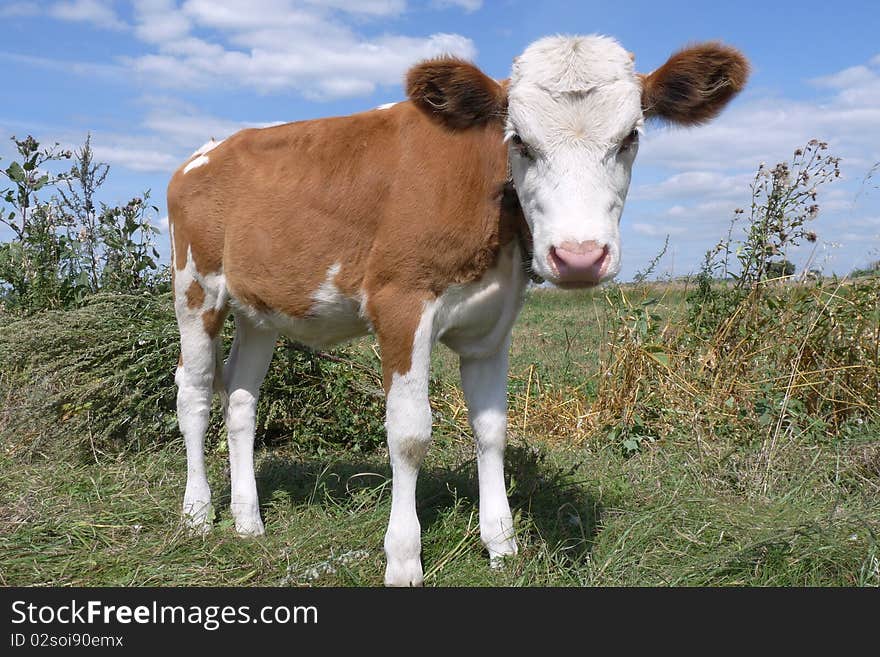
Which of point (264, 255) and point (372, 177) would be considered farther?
point (264, 255)

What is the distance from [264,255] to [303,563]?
166 centimetres

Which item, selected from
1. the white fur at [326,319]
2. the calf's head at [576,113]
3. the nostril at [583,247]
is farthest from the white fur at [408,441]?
the nostril at [583,247]

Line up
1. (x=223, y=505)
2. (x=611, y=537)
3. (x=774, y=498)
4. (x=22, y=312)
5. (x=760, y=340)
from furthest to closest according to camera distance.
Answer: (x=22, y=312), (x=760, y=340), (x=223, y=505), (x=774, y=498), (x=611, y=537)

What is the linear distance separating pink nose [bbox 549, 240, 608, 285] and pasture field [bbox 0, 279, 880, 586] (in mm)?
839

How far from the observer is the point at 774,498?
189 inches

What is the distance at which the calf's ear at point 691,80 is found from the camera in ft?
11.8

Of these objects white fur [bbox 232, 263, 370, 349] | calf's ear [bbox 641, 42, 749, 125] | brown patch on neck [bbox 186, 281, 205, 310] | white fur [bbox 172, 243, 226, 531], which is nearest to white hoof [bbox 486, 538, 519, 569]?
white fur [bbox 232, 263, 370, 349]

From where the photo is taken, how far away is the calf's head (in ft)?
10.2

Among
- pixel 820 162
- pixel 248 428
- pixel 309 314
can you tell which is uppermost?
pixel 820 162

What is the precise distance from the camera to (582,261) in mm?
3023

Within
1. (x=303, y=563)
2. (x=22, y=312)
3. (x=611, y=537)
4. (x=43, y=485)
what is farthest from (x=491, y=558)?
(x=22, y=312)

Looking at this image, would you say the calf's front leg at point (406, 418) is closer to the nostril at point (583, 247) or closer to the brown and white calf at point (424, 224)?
the brown and white calf at point (424, 224)

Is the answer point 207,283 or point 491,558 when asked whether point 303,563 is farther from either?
point 207,283

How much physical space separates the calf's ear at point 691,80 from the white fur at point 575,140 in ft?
0.70
